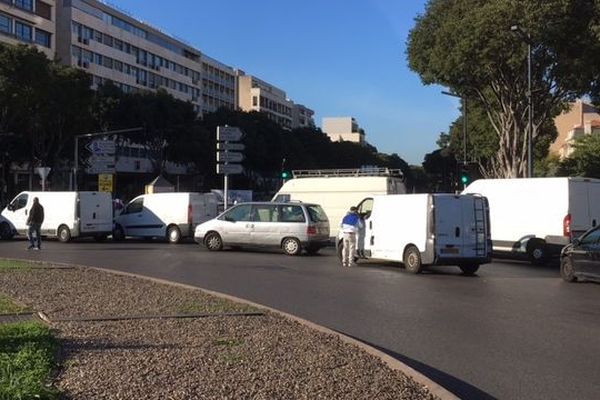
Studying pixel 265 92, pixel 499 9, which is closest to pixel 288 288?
pixel 499 9

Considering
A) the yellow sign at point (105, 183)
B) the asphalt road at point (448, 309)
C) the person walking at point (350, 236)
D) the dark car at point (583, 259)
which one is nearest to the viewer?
the asphalt road at point (448, 309)

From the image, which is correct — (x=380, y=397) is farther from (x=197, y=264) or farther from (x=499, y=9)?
(x=499, y=9)

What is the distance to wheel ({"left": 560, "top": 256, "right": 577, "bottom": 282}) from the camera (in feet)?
49.2

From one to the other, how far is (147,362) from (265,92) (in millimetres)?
143581

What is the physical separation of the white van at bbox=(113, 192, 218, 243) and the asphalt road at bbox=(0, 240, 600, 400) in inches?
238

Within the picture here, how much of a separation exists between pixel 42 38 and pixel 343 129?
4960 inches

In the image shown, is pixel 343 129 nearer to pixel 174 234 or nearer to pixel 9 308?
pixel 174 234

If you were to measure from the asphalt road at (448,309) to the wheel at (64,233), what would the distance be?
241 inches

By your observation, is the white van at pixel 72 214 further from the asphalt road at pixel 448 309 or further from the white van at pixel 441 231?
the white van at pixel 441 231

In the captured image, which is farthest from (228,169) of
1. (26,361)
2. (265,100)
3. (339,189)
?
(265,100)

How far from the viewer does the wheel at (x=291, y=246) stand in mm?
21859

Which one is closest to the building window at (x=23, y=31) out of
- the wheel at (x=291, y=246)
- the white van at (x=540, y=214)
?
the wheel at (x=291, y=246)

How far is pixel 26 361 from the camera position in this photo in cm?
585

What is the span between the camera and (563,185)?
1895 centimetres
